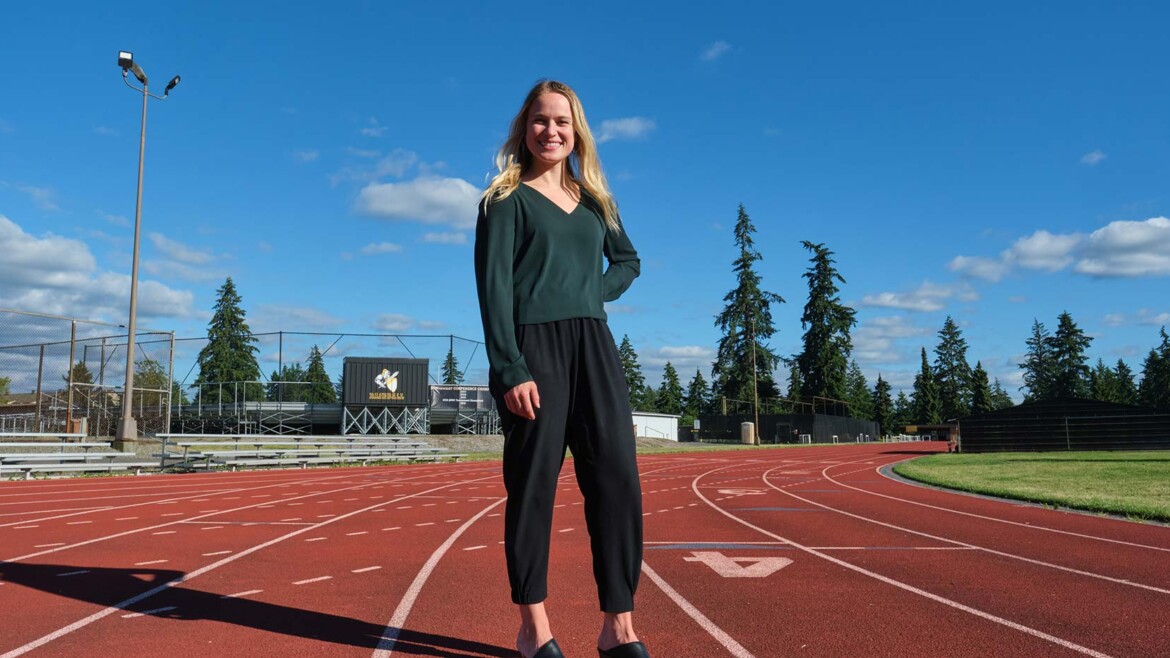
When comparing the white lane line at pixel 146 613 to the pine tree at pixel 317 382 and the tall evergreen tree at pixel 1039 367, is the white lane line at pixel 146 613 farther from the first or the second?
the tall evergreen tree at pixel 1039 367

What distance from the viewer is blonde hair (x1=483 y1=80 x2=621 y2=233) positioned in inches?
122

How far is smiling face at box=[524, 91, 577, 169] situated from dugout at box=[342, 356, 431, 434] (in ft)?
123

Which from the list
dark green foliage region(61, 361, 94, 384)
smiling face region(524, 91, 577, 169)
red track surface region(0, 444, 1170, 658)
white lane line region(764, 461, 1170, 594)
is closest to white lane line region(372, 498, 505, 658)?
red track surface region(0, 444, 1170, 658)

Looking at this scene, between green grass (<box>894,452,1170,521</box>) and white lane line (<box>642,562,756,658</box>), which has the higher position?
white lane line (<box>642,562,756,658</box>)

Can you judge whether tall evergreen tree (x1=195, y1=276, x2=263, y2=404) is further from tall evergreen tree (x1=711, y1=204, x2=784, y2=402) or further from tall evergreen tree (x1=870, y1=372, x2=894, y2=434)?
tall evergreen tree (x1=870, y1=372, x2=894, y2=434)

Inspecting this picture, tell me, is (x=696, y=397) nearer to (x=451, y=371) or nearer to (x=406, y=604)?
(x=451, y=371)

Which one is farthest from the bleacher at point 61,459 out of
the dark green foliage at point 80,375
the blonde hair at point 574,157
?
the blonde hair at point 574,157

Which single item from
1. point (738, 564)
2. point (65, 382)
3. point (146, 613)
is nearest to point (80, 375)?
point (65, 382)

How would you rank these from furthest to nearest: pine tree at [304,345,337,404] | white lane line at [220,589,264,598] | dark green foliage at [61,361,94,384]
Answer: pine tree at [304,345,337,404] → dark green foliage at [61,361,94,384] → white lane line at [220,589,264,598]

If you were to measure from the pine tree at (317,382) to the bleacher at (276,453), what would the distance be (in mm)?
8182

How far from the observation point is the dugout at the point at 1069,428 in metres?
33.1

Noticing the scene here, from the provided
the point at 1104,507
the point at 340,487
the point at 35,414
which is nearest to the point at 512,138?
the point at 1104,507

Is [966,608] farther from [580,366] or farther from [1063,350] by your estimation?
[1063,350]

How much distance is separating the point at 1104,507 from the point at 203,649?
10246mm
